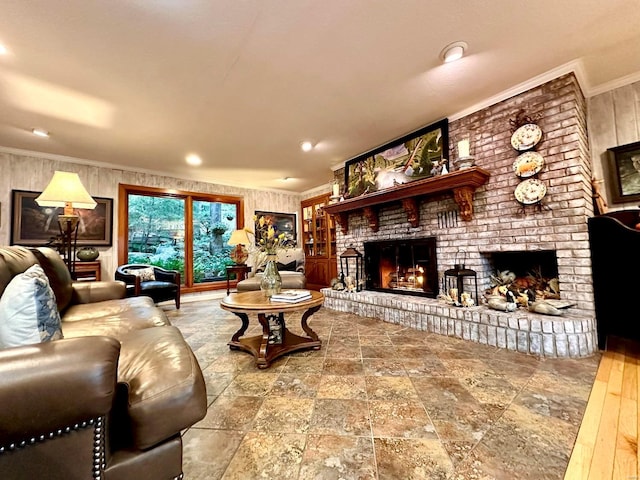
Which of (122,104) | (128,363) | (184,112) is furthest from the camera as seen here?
(184,112)

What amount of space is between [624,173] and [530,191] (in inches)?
33.9

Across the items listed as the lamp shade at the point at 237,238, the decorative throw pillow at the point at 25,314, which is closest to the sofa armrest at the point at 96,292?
the decorative throw pillow at the point at 25,314

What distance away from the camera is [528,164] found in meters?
2.48

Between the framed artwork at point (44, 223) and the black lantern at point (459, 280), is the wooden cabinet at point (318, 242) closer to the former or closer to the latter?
the black lantern at point (459, 280)

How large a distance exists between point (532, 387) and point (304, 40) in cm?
284

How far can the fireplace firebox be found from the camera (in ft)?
10.7

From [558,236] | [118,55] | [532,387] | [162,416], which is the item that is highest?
[118,55]

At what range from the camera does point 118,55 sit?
6.59ft

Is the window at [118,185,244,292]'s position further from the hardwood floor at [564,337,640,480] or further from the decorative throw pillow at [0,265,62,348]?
the hardwood floor at [564,337,640,480]

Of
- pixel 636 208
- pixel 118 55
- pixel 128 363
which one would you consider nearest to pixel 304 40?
pixel 118 55

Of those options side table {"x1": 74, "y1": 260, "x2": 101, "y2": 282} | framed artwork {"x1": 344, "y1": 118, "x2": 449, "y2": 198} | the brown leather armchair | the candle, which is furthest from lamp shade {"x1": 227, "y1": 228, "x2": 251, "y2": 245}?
the candle

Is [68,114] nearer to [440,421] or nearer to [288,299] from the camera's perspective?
[288,299]

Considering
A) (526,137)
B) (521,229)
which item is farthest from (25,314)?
(526,137)

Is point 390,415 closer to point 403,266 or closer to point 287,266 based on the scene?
point 403,266
